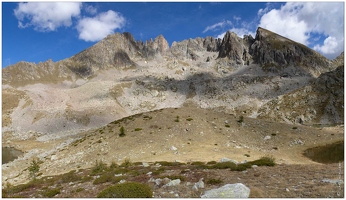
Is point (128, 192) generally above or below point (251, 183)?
above

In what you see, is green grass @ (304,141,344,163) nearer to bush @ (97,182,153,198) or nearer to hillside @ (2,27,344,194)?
hillside @ (2,27,344,194)

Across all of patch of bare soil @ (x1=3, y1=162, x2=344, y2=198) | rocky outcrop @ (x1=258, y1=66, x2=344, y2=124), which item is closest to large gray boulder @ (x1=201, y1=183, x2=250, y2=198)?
patch of bare soil @ (x1=3, y1=162, x2=344, y2=198)

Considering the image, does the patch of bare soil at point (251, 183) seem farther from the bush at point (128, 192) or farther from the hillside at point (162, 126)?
the hillside at point (162, 126)

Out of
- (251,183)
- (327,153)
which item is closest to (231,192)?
(251,183)

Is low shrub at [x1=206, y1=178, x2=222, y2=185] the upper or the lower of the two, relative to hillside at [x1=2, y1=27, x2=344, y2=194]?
lower

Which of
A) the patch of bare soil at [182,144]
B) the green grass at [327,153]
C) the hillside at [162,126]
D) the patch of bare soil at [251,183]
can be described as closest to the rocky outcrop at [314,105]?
the hillside at [162,126]

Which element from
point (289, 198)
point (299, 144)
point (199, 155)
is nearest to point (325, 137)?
point (299, 144)

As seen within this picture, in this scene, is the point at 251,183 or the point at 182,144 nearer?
the point at 251,183

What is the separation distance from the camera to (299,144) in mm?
44938

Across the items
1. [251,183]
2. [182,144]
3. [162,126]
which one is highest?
[162,126]

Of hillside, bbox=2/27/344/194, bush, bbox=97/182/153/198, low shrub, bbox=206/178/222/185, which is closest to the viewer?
bush, bbox=97/182/153/198

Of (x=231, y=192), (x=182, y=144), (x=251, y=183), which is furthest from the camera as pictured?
(x=182, y=144)

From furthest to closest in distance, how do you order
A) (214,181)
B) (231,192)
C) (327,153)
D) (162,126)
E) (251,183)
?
1. (162,126)
2. (327,153)
3. (214,181)
4. (251,183)
5. (231,192)

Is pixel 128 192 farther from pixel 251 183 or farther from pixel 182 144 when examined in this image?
pixel 182 144
